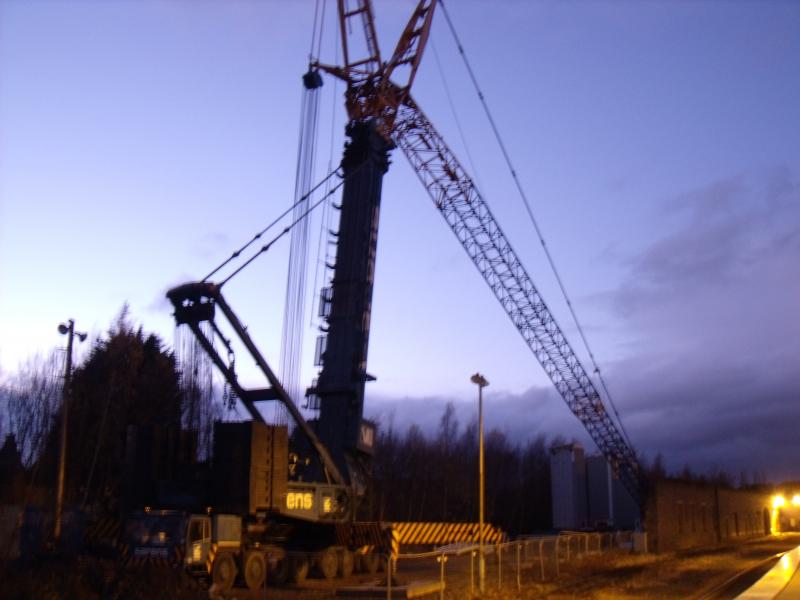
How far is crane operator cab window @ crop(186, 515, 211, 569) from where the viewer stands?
70.3 ft

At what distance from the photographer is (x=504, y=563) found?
31.2 m

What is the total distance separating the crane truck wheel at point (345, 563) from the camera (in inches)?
1066

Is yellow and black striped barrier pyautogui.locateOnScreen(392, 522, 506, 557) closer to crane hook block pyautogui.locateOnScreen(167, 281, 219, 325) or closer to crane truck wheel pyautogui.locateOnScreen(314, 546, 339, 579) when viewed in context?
crane truck wheel pyautogui.locateOnScreen(314, 546, 339, 579)

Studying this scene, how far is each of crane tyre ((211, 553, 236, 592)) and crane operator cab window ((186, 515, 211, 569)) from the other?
450mm

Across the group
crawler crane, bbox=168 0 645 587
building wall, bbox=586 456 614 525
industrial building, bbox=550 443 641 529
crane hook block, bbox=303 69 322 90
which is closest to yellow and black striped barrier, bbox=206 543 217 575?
crawler crane, bbox=168 0 645 587

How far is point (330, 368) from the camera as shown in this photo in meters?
30.7

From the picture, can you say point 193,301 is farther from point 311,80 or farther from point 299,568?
point 311,80

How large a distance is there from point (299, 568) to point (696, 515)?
39.3 m

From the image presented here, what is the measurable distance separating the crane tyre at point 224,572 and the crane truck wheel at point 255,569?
16.1 inches

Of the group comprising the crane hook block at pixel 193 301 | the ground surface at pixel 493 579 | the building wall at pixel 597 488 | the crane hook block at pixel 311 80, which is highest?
the crane hook block at pixel 311 80

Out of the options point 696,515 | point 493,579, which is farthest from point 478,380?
point 696,515

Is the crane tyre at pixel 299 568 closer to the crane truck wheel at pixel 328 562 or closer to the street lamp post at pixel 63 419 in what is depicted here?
the crane truck wheel at pixel 328 562

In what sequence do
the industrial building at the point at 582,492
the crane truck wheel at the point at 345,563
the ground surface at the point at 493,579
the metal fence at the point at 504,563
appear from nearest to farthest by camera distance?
the ground surface at the point at 493,579
the metal fence at the point at 504,563
the crane truck wheel at the point at 345,563
the industrial building at the point at 582,492

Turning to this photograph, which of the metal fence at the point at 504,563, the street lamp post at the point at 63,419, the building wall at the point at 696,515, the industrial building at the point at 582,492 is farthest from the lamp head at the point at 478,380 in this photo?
the industrial building at the point at 582,492
